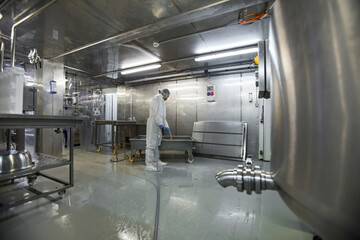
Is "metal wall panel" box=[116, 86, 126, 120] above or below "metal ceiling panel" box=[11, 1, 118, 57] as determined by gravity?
below

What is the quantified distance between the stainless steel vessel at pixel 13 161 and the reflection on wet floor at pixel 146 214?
1.38ft

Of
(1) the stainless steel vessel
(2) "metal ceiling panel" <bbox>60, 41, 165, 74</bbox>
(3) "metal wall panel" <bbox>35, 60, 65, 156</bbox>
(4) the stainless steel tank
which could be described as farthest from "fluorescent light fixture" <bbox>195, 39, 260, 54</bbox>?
(3) "metal wall panel" <bbox>35, 60, 65, 156</bbox>

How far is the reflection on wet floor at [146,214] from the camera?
46.7 inches

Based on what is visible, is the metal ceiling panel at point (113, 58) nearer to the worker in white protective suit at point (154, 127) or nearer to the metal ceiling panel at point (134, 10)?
the metal ceiling panel at point (134, 10)

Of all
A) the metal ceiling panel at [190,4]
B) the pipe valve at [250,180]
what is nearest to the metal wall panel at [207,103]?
the metal ceiling panel at [190,4]

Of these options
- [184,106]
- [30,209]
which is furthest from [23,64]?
[184,106]

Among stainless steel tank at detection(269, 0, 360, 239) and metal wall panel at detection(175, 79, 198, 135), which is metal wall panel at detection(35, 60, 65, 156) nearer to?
metal wall panel at detection(175, 79, 198, 135)

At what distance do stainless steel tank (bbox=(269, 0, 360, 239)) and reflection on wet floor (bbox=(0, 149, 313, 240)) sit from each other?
924 mm

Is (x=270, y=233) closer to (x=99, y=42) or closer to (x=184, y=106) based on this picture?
(x=99, y=42)

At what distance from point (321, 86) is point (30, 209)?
2321 mm

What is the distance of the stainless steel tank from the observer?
403mm

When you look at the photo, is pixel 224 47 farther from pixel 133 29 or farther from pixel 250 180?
pixel 250 180

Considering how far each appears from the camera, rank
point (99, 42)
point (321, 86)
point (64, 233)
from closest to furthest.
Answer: point (321, 86), point (64, 233), point (99, 42)

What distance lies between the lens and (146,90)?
17.9 feet
